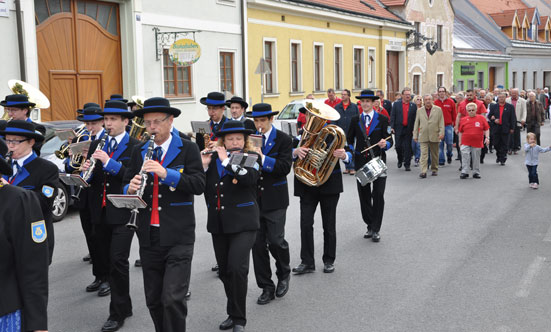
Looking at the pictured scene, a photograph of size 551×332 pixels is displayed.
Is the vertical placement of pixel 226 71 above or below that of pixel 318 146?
above

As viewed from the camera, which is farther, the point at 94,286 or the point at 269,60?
the point at 269,60

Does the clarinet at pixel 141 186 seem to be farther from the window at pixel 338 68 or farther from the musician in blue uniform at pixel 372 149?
the window at pixel 338 68

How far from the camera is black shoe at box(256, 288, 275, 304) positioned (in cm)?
643

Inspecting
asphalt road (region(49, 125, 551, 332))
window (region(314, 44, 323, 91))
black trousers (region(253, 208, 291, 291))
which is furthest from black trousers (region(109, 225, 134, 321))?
window (region(314, 44, 323, 91))

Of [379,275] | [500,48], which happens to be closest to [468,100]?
[379,275]

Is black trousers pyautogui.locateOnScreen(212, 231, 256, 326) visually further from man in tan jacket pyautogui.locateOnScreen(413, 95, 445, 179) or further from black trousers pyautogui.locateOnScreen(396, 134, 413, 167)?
black trousers pyautogui.locateOnScreen(396, 134, 413, 167)

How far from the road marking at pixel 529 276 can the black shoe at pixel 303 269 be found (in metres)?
2.18

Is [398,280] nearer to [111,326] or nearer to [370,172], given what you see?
[370,172]

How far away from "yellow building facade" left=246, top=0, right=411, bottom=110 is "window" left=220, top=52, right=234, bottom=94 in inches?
38.0

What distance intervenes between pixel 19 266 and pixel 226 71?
878 inches

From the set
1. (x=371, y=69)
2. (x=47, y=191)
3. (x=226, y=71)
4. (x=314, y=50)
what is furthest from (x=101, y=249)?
(x=371, y=69)

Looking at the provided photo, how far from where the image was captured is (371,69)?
37.6 meters

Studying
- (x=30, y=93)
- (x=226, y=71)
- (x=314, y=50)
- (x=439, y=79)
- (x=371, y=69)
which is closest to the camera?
(x=30, y=93)

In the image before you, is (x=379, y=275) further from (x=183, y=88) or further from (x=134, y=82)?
(x=183, y=88)
